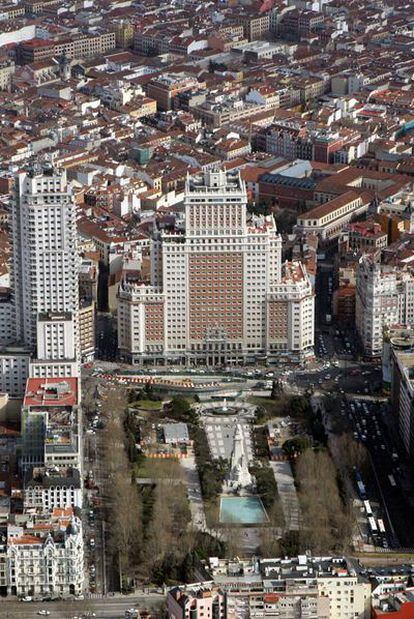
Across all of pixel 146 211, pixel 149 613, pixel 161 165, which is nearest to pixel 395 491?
pixel 149 613

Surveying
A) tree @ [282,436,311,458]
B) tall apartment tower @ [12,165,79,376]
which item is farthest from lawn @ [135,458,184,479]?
tall apartment tower @ [12,165,79,376]

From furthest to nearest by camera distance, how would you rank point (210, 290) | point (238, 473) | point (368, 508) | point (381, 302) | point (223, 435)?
point (381, 302) → point (210, 290) → point (223, 435) → point (238, 473) → point (368, 508)

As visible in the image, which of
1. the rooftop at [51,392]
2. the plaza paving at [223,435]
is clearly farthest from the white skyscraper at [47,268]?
the plaza paving at [223,435]

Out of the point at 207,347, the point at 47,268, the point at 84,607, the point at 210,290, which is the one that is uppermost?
the point at 47,268

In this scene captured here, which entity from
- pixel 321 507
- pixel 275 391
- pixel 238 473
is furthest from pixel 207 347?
pixel 321 507

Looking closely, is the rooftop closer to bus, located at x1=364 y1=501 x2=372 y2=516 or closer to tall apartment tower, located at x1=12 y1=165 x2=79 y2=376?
tall apartment tower, located at x1=12 y1=165 x2=79 y2=376

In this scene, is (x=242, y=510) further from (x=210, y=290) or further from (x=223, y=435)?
(x=210, y=290)

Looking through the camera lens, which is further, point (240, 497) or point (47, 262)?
point (47, 262)
